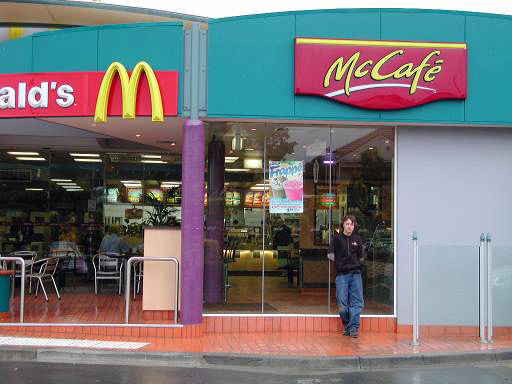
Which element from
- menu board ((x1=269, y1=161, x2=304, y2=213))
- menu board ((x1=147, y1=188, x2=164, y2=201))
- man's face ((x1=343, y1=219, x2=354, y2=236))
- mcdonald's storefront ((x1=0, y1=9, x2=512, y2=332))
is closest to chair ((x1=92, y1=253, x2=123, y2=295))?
mcdonald's storefront ((x1=0, y1=9, x2=512, y2=332))

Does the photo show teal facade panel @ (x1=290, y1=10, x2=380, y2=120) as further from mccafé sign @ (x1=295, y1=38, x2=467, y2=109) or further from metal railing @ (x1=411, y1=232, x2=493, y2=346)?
metal railing @ (x1=411, y1=232, x2=493, y2=346)

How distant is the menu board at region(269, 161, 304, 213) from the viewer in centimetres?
1057

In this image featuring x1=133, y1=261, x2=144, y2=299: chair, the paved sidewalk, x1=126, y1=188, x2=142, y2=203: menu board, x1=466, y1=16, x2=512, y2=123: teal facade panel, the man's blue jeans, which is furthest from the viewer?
x1=126, y1=188, x2=142, y2=203: menu board

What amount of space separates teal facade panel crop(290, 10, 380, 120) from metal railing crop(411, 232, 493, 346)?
2.31m

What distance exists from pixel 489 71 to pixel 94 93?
6348 millimetres

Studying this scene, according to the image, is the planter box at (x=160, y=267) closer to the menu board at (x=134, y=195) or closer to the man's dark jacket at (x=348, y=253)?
the man's dark jacket at (x=348, y=253)

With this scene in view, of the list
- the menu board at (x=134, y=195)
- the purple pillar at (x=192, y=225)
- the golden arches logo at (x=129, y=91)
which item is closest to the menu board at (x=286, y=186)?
A: the purple pillar at (x=192, y=225)

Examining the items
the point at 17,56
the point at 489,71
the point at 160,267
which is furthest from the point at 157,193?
the point at 489,71

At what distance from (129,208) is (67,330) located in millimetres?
7493

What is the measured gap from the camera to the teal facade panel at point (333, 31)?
9.97 metres

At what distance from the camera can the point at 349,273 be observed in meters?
9.92

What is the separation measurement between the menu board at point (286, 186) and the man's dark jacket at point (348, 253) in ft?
3.29

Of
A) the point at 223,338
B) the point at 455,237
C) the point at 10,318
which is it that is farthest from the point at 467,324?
the point at 10,318

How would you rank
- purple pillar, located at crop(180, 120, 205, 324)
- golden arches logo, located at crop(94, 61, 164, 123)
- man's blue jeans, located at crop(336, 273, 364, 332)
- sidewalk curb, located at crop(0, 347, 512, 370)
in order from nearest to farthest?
sidewalk curb, located at crop(0, 347, 512, 370) < golden arches logo, located at crop(94, 61, 164, 123) < purple pillar, located at crop(180, 120, 205, 324) < man's blue jeans, located at crop(336, 273, 364, 332)
